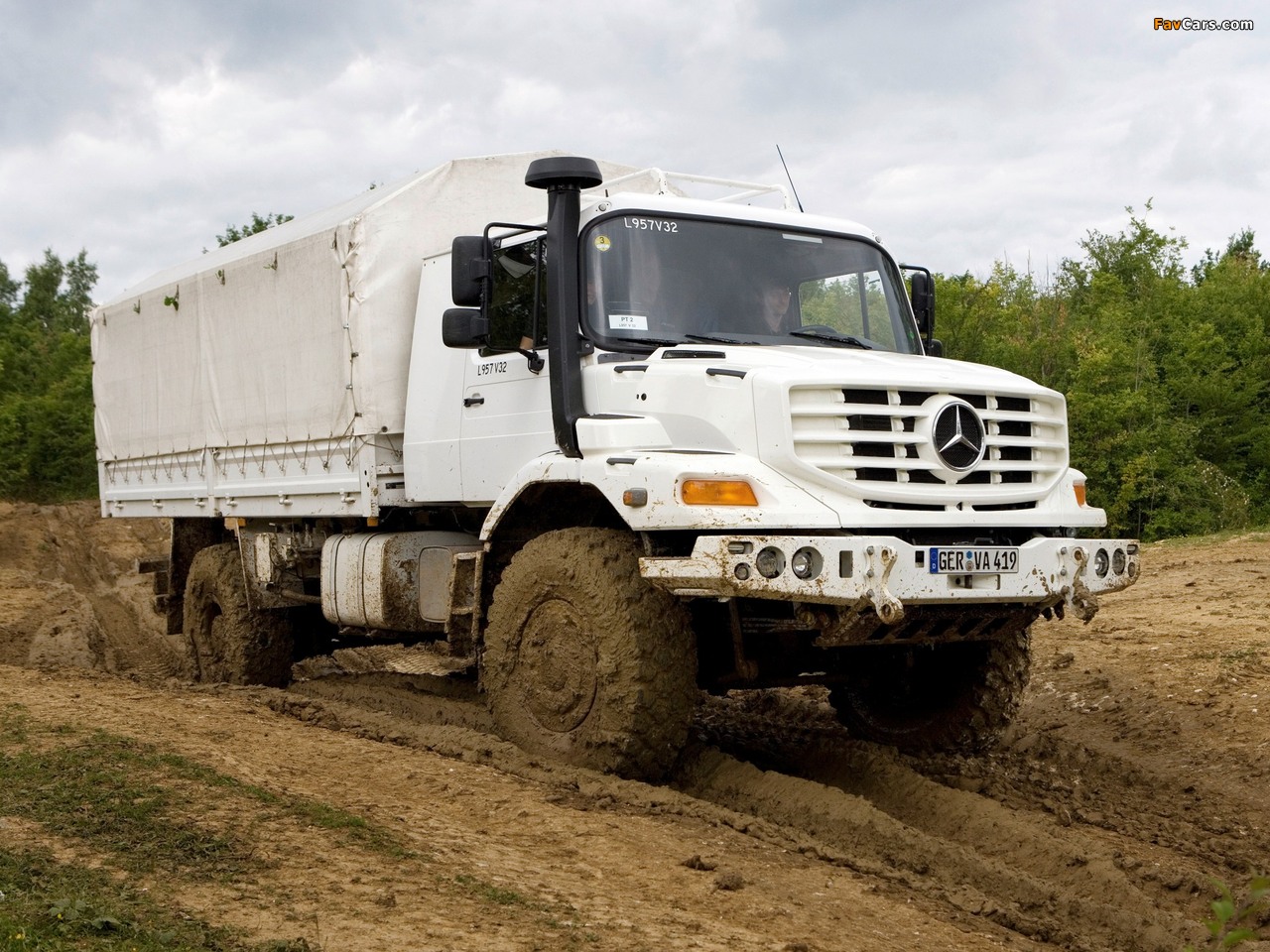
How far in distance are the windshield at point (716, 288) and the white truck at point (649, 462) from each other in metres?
0.02

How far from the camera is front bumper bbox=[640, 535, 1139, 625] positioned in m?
5.88

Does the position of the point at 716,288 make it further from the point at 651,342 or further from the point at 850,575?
the point at 850,575

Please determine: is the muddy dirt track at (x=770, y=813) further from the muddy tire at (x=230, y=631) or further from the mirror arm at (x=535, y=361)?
the mirror arm at (x=535, y=361)

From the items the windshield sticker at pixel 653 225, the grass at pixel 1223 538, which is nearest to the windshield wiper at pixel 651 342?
the windshield sticker at pixel 653 225

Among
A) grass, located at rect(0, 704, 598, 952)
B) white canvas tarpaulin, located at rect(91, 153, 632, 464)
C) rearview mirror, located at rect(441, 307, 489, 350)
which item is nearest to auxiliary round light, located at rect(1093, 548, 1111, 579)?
rearview mirror, located at rect(441, 307, 489, 350)

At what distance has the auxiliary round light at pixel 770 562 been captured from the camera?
5.93 metres

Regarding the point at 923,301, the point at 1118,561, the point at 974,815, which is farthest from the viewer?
the point at 923,301

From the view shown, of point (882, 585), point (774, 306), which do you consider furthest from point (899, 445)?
point (774, 306)

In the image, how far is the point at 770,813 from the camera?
6465 mm

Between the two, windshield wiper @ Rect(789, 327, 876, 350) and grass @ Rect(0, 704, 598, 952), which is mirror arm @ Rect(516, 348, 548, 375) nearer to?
windshield wiper @ Rect(789, 327, 876, 350)

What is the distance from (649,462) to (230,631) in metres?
5.54

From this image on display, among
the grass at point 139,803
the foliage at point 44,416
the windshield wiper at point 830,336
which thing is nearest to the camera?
the grass at point 139,803

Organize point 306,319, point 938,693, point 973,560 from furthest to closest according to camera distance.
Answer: point 306,319 → point 938,693 → point 973,560

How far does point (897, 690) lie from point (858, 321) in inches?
87.3
